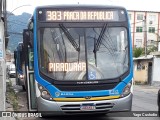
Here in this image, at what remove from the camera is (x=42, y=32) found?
32.4 feet

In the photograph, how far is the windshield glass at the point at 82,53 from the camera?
966 centimetres

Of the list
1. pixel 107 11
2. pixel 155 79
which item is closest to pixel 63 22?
pixel 107 11

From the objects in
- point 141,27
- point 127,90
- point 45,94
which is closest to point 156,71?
point 127,90

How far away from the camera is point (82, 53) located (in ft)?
32.1

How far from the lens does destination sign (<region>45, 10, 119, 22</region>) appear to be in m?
10.0

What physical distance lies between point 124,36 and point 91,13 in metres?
1.12

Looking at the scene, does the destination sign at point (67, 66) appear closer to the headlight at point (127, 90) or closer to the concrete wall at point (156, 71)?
the headlight at point (127, 90)

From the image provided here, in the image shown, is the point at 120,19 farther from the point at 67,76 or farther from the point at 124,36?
the point at 67,76

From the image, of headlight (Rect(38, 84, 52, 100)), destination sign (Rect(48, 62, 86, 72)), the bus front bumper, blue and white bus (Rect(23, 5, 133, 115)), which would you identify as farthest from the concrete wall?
headlight (Rect(38, 84, 52, 100))

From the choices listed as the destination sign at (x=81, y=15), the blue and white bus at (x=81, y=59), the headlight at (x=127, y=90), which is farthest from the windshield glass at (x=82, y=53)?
the headlight at (x=127, y=90)

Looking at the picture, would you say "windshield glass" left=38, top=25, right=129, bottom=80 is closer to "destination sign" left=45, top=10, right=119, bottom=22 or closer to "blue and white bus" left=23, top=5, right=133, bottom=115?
"blue and white bus" left=23, top=5, right=133, bottom=115

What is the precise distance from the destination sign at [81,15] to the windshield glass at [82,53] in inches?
10.8

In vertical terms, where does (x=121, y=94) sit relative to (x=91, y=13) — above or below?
below

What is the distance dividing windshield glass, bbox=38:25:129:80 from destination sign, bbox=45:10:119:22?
0.27 meters
